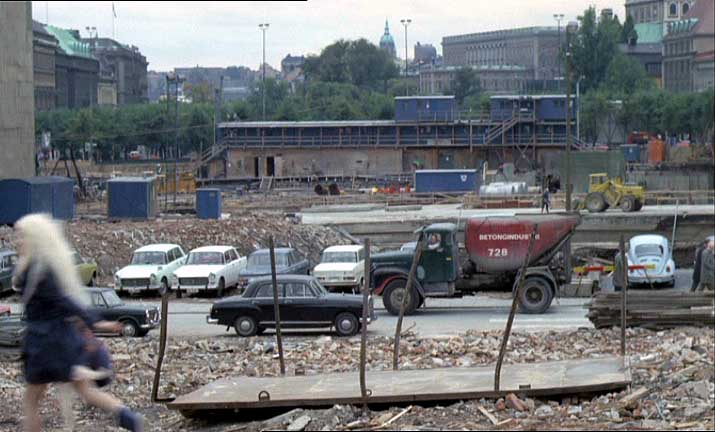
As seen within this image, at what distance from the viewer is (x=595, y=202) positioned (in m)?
29.6

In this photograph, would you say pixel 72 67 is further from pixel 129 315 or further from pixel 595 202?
pixel 129 315

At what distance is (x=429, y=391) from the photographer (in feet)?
32.0

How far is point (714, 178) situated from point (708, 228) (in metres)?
5.17

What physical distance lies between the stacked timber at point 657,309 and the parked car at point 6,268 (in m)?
13.4

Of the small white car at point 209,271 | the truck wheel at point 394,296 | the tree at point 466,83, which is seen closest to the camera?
the truck wheel at point 394,296

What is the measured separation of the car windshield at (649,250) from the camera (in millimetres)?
20844

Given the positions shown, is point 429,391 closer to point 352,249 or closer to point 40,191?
point 352,249

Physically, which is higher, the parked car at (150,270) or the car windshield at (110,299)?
the car windshield at (110,299)

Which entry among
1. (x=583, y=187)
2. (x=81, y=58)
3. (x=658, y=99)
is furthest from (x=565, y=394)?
(x=81, y=58)

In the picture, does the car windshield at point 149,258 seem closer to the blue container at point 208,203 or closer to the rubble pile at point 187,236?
the rubble pile at point 187,236

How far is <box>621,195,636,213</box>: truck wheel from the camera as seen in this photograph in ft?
78.8

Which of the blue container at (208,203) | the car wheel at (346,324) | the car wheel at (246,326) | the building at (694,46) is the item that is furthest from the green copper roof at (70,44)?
the building at (694,46)

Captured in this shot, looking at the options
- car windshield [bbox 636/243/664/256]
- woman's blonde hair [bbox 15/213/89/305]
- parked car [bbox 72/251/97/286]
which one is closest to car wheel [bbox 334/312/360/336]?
car windshield [bbox 636/243/664/256]

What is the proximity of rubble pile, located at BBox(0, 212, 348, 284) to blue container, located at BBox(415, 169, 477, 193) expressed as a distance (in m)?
17.2
